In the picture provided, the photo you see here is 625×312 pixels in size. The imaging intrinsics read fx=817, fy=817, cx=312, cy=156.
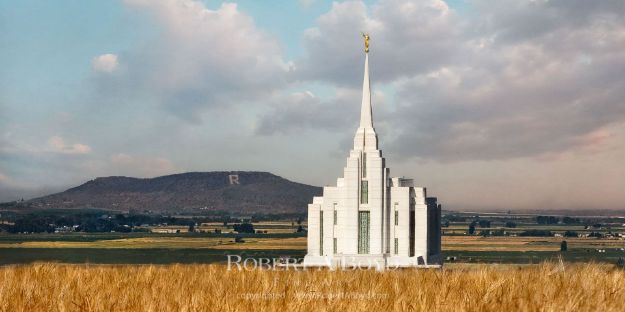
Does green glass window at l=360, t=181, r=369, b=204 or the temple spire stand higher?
the temple spire

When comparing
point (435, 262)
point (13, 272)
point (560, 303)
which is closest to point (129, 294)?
point (13, 272)

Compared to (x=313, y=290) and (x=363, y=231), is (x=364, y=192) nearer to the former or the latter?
(x=363, y=231)

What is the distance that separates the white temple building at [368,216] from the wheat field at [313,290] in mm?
56195

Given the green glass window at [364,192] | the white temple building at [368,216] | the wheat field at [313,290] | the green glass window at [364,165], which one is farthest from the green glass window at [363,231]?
the wheat field at [313,290]

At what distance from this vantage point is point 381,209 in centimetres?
7619

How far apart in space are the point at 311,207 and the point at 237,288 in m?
61.7

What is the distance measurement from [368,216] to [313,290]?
6119 cm

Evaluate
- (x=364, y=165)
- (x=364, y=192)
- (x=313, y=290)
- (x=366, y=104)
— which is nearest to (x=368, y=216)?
(x=364, y=192)

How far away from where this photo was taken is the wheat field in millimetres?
13219

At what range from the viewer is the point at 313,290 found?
15.4 m

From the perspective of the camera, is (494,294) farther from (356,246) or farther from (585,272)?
(356,246)

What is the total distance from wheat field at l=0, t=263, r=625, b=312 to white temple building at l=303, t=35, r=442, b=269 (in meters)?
56.2

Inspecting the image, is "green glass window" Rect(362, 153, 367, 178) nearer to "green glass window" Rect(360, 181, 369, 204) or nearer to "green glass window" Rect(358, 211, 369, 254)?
"green glass window" Rect(360, 181, 369, 204)

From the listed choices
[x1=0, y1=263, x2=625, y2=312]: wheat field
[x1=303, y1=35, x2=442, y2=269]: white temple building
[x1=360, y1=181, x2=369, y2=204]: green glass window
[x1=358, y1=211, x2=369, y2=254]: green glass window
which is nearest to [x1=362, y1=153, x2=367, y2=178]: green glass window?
[x1=303, y1=35, x2=442, y2=269]: white temple building
